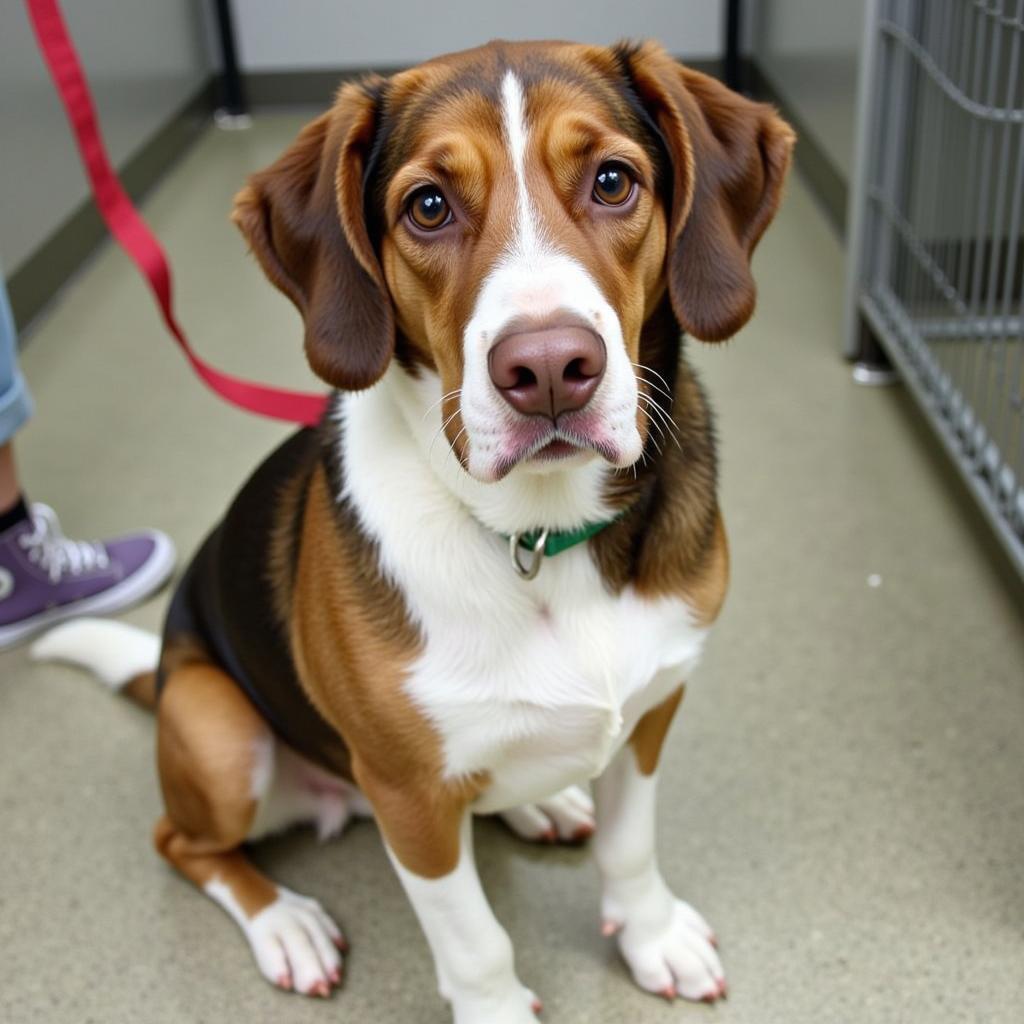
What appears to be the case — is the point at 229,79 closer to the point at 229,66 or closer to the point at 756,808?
the point at 229,66

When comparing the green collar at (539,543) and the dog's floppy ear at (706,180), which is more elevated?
the dog's floppy ear at (706,180)

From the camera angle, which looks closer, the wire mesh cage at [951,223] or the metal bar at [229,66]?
the wire mesh cage at [951,223]

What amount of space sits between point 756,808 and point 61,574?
131cm

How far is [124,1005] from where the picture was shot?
158 centimetres

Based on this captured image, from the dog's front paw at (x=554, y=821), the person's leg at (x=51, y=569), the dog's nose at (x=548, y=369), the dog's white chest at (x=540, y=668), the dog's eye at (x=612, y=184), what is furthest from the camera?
the person's leg at (x=51, y=569)

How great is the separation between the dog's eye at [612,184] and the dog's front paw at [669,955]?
0.87 m

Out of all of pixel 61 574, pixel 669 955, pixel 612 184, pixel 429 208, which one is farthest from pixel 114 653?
pixel 612 184

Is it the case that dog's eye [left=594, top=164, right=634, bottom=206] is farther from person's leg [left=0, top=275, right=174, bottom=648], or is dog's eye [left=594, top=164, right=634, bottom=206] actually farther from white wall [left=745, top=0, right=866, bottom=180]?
white wall [left=745, top=0, right=866, bottom=180]

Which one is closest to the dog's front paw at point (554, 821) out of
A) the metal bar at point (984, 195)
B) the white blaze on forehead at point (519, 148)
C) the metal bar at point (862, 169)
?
the white blaze on forehead at point (519, 148)

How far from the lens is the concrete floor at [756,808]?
1.57 m

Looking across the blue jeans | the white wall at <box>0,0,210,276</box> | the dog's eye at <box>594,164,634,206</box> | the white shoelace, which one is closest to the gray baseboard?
the white wall at <box>0,0,210,276</box>

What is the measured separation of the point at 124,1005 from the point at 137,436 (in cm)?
157

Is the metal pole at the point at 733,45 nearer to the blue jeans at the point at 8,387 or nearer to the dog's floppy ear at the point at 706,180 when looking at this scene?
the blue jeans at the point at 8,387

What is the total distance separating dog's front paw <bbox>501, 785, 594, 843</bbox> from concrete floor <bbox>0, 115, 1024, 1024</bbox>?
0.08 feet
